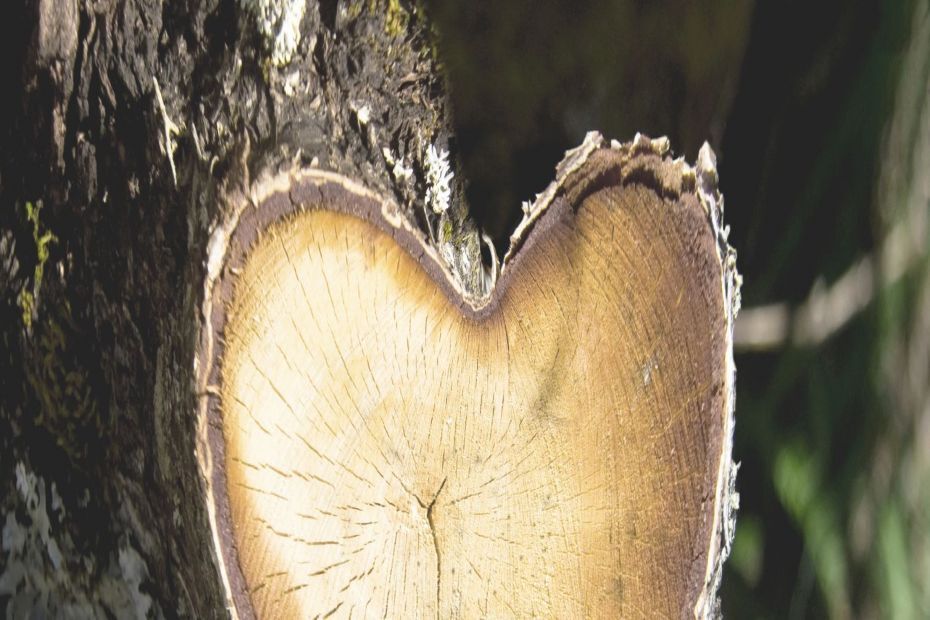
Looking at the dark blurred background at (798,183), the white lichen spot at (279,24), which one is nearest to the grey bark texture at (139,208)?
the white lichen spot at (279,24)

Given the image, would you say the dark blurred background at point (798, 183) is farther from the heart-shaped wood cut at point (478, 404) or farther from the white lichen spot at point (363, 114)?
the heart-shaped wood cut at point (478, 404)

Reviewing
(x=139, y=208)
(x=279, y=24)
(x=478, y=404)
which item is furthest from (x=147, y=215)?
(x=478, y=404)

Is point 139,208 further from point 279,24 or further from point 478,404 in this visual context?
point 478,404

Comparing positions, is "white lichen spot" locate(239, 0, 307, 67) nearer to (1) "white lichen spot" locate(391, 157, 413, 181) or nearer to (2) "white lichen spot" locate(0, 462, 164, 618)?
(1) "white lichen spot" locate(391, 157, 413, 181)

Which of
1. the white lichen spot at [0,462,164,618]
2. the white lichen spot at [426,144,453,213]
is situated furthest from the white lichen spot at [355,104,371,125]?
the white lichen spot at [0,462,164,618]

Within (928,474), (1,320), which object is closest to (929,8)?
(928,474)

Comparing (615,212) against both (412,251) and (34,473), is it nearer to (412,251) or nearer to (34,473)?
(412,251)
